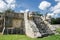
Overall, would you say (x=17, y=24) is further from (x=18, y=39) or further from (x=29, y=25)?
(x=18, y=39)

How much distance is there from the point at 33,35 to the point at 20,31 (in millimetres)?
4221

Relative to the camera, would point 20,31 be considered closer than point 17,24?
Yes

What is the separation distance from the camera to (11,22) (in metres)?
19.4

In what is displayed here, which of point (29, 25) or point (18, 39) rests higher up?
point (29, 25)

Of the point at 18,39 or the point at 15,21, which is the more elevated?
the point at 15,21

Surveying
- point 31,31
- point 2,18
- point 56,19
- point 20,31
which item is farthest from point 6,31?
point 56,19


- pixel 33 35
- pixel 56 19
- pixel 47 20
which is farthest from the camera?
pixel 56 19

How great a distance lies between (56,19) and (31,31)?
3490cm

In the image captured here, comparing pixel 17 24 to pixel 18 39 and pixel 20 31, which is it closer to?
pixel 20 31

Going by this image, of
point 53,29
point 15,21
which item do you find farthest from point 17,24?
point 53,29

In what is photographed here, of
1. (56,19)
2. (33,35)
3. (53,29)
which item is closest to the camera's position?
(33,35)

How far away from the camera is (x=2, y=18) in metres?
19.8

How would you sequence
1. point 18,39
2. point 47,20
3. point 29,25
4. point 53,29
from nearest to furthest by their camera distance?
point 18,39 → point 29,25 → point 53,29 → point 47,20

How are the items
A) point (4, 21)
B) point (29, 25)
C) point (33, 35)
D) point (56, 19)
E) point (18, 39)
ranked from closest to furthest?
1. point (18, 39)
2. point (33, 35)
3. point (29, 25)
4. point (4, 21)
5. point (56, 19)
